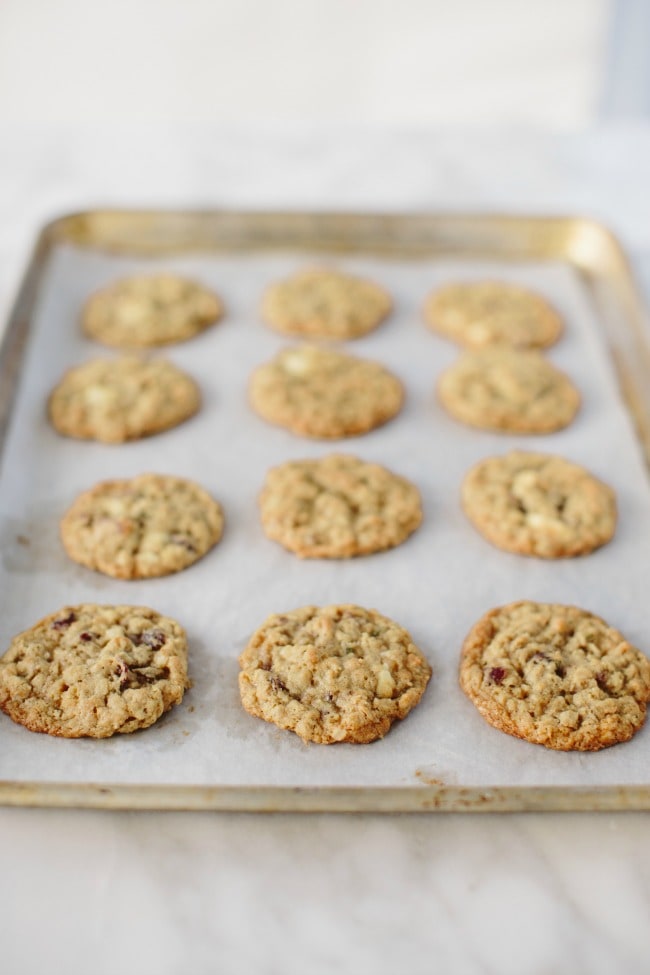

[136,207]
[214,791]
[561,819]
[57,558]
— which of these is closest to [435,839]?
[561,819]

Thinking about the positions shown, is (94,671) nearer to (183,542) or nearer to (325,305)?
(183,542)

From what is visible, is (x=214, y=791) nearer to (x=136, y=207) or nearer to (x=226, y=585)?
(x=226, y=585)

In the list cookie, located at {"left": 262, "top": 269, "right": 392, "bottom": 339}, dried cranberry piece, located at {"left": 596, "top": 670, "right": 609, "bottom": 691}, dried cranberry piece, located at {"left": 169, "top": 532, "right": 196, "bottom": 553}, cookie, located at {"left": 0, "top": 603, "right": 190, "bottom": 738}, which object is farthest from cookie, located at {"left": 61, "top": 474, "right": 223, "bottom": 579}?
→ dried cranberry piece, located at {"left": 596, "top": 670, "right": 609, "bottom": 691}

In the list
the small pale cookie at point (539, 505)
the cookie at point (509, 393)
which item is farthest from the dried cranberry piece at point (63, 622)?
the cookie at point (509, 393)

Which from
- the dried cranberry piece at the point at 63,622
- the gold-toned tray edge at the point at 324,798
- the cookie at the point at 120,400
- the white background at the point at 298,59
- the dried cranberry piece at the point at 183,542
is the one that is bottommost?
the gold-toned tray edge at the point at 324,798

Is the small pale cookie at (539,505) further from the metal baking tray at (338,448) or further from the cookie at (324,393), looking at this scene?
the cookie at (324,393)

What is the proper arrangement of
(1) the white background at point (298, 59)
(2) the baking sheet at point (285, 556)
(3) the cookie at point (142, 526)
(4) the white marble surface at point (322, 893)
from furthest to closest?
(1) the white background at point (298, 59) < (3) the cookie at point (142, 526) < (2) the baking sheet at point (285, 556) < (4) the white marble surface at point (322, 893)

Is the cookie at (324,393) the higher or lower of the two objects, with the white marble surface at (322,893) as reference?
higher
